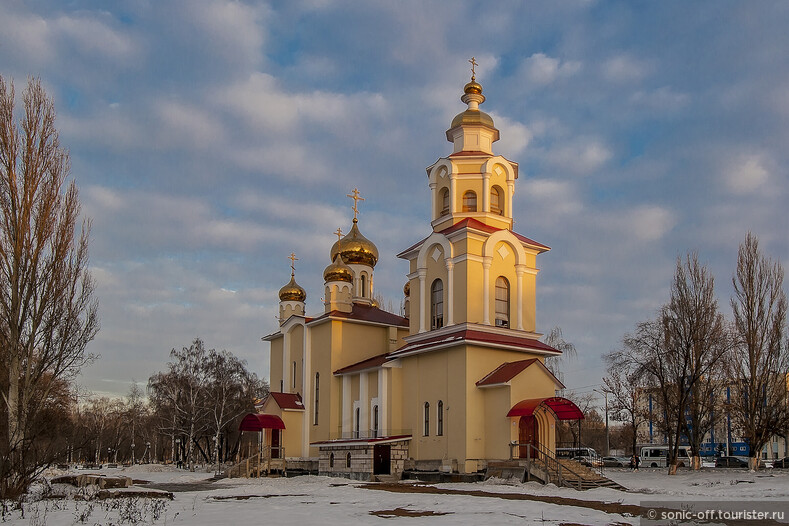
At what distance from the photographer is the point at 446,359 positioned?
87.5ft

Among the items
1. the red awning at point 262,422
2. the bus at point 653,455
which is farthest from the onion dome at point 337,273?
the bus at point 653,455

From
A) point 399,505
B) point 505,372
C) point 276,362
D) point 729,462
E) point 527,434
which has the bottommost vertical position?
point 729,462

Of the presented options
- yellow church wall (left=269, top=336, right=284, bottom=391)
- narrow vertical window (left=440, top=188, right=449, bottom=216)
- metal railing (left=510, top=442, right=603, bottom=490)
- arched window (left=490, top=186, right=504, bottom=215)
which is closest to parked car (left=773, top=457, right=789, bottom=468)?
arched window (left=490, top=186, right=504, bottom=215)

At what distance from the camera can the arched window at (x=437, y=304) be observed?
28.5 m

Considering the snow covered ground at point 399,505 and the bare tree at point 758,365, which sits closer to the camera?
the snow covered ground at point 399,505

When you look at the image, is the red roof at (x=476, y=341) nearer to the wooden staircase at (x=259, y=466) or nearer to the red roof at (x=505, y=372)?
the red roof at (x=505, y=372)

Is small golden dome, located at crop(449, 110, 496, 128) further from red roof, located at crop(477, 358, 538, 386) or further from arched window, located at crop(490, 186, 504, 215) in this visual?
red roof, located at crop(477, 358, 538, 386)

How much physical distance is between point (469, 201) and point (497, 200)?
1.26 metres

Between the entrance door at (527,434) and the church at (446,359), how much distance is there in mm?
41

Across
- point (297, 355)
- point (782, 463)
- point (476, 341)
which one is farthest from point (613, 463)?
point (476, 341)

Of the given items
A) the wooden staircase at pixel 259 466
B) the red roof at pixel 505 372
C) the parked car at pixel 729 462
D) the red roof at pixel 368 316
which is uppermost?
the red roof at pixel 368 316

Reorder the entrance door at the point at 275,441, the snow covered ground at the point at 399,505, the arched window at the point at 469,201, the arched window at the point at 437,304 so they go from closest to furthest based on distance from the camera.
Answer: the snow covered ground at the point at 399,505, the arched window at the point at 437,304, the arched window at the point at 469,201, the entrance door at the point at 275,441

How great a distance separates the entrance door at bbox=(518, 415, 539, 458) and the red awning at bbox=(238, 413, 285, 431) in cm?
1211

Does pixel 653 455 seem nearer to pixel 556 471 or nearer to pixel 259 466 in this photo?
pixel 259 466
